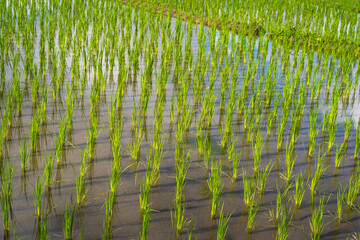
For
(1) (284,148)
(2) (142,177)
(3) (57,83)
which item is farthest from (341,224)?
(3) (57,83)

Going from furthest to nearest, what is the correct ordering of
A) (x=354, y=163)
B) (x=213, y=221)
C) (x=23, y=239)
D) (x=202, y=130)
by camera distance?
(x=202, y=130) → (x=354, y=163) → (x=213, y=221) → (x=23, y=239)

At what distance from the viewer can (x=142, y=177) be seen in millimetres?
3014

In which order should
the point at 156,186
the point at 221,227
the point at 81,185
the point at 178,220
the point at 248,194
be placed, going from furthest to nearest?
the point at 156,186
the point at 81,185
the point at 248,194
the point at 178,220
the point at 221,227

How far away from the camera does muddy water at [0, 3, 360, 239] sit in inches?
99.3

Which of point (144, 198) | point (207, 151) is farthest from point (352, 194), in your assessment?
point (144, 198)

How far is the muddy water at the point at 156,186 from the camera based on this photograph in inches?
99.3

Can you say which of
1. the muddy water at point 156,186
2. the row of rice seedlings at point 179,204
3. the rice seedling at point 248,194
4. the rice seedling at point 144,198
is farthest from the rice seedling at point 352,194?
the rice seedling at point 144,198

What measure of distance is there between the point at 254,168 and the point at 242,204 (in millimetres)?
419

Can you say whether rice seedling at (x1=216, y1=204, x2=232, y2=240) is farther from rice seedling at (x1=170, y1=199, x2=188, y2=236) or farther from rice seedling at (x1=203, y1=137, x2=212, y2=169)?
rice seedling at (x1=203, y1=137, x2=212, y2=169)

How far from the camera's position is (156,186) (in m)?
2.92

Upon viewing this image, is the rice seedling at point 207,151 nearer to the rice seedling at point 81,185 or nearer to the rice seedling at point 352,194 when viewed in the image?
the rice seedling at point 81,185

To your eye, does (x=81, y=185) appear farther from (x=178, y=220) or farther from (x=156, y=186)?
(x=178, y=220)

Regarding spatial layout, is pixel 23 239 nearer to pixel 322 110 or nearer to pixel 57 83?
pixel 57 83

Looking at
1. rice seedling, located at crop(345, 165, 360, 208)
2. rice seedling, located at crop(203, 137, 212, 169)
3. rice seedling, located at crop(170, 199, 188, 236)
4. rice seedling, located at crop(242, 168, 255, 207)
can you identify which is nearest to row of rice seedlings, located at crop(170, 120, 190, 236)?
rice seedling, located at crop(170, 199, 188, 236)
